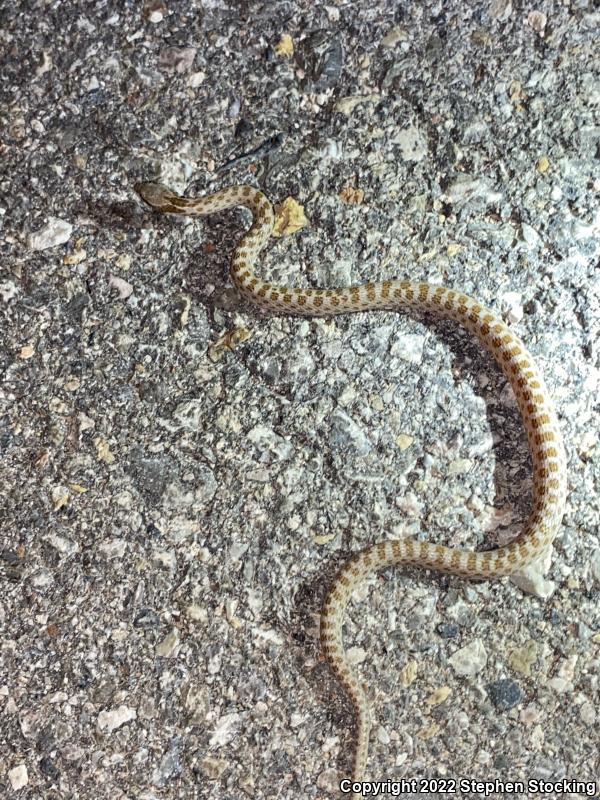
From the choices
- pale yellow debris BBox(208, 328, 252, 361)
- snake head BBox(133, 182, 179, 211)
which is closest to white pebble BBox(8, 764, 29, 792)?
pale yellow debris BBox(208, 328, 252, 361)

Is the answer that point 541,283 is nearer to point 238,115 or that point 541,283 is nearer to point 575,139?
point 575,139

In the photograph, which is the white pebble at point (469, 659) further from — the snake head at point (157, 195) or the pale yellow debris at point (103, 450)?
the snake head at point (157, 195)

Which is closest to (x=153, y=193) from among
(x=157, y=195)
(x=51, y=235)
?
(x=157, y=195)

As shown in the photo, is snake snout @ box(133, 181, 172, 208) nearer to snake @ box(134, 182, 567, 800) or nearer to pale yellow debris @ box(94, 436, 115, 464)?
snake @ box(134, 182, 567, 800)

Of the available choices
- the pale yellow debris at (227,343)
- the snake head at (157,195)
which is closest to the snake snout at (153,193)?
the snake head at (157,195)

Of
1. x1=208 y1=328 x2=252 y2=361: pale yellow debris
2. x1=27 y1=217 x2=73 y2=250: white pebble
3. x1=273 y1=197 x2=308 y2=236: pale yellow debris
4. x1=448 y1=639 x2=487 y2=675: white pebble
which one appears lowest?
x1=448 y1=639 x2=487 y2=675: white pebble

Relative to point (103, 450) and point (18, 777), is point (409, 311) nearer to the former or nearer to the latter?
point (103, 450)
